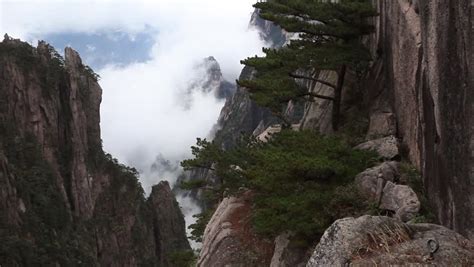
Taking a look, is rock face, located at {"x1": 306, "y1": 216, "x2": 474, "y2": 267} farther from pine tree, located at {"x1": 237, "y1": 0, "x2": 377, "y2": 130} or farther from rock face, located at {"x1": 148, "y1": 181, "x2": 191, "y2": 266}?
rock face, located at {"x1": 148, "y1": 181, "x2": 191, "y2": 266}

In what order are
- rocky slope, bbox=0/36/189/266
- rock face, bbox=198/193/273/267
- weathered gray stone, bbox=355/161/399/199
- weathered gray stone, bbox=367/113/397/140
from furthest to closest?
rocky slope, bbox=0/36/189/266 < weathered gray stone, bbox=367/113/397/140 < rock face, bbox=198/193/273/267 < weathered gray stone, bbox=355/161/399/199

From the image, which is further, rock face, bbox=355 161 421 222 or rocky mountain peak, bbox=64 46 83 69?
rocky mountain peak, bbox=64 46 83 69

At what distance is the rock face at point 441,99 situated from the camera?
1027 cm

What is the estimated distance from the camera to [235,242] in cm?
Answer: 1645

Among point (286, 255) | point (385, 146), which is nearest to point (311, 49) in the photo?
point (385, 146)

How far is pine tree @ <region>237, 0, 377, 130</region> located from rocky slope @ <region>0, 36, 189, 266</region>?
57.7 meters

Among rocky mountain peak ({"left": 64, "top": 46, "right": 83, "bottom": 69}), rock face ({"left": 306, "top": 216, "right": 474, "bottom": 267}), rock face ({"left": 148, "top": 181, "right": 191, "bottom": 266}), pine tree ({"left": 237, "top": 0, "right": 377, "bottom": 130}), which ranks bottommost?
rock face ({"left": 306, "top": 216, "right": 474, "bottom": 267})

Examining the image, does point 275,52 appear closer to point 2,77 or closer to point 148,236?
point 2,77

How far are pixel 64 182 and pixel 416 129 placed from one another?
3254 inches

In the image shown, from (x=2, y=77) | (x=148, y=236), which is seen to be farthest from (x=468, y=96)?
(x=148, y=236)

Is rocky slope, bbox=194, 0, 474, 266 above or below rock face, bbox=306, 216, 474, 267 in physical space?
above

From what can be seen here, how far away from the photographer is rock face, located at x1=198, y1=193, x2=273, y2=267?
15.7m

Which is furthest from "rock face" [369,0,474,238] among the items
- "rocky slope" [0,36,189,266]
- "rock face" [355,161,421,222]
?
"rocky slope" [0,36,189,266]

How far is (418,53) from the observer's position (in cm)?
1437
